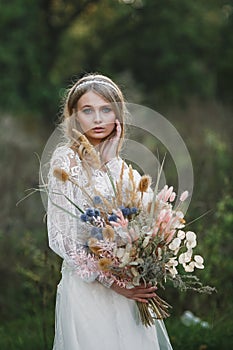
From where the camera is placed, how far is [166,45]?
19.9m

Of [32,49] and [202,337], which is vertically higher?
[32,49]

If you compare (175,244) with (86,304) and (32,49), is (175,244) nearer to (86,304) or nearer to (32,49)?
(86,304)

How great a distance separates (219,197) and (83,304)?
3.83 m

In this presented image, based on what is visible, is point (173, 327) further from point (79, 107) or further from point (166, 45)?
point (166, 45)

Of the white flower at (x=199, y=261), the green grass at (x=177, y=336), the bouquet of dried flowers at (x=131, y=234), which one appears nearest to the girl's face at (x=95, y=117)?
the bouquet of dried flowers at (x=131, y=234)

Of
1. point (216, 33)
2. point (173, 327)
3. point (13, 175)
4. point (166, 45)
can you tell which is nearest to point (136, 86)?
point (166, 45)

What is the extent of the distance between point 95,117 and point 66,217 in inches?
21.8

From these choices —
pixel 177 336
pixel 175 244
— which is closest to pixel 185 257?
pixel 175 244

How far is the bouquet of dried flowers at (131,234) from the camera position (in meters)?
3.44

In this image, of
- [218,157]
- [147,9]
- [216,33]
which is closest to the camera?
[218,157]

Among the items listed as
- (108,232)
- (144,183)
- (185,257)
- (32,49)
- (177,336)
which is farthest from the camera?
(32,49)

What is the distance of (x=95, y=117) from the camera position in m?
3.87

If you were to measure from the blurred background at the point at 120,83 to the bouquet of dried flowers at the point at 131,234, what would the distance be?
230 cm

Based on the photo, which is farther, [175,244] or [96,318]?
[96,318]
